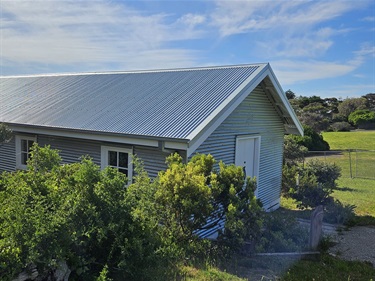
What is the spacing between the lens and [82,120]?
30.4ft

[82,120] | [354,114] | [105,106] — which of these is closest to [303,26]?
[105,106]

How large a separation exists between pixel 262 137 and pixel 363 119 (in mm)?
40562

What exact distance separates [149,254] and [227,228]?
151cm

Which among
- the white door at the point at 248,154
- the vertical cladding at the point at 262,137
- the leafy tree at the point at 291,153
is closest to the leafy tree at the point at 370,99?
the leafy tree at the point at 291,153

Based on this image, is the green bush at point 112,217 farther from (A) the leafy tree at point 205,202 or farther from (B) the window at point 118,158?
(B) the window at point 118,158

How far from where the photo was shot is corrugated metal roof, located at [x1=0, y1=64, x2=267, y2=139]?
798cm

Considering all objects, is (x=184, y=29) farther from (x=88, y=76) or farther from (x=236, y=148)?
(x=236, y=148)

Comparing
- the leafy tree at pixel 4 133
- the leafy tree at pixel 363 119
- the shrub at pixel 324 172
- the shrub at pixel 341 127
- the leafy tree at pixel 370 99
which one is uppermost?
the leafy tree at pixel 370 99

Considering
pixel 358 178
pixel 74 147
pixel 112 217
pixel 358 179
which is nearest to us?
pixel 112 217

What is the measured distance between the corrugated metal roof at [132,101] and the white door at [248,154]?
187cm

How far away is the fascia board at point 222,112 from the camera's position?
6871 mm

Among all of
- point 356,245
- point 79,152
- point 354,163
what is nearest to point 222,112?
point 79,152

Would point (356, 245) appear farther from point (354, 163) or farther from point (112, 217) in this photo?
point (354, 163)

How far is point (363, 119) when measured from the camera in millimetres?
44750
